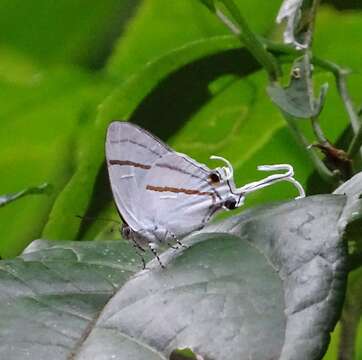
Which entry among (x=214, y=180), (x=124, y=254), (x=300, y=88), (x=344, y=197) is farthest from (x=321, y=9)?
(x=344, y=197)

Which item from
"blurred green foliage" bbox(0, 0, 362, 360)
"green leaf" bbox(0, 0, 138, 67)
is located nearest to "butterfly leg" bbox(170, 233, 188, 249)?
"blurred green foliage" bbox(0, 0, 362, 360)

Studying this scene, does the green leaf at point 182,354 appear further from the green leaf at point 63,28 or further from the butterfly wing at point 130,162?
the green leaf at point 63,28

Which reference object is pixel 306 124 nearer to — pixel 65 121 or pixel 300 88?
pixel 300 88

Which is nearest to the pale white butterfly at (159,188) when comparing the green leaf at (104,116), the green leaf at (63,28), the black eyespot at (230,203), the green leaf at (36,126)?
the black eyespot at (230,203)

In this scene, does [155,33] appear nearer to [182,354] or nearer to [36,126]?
[36,126]

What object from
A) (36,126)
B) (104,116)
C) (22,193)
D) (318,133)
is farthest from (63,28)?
(318,133)
